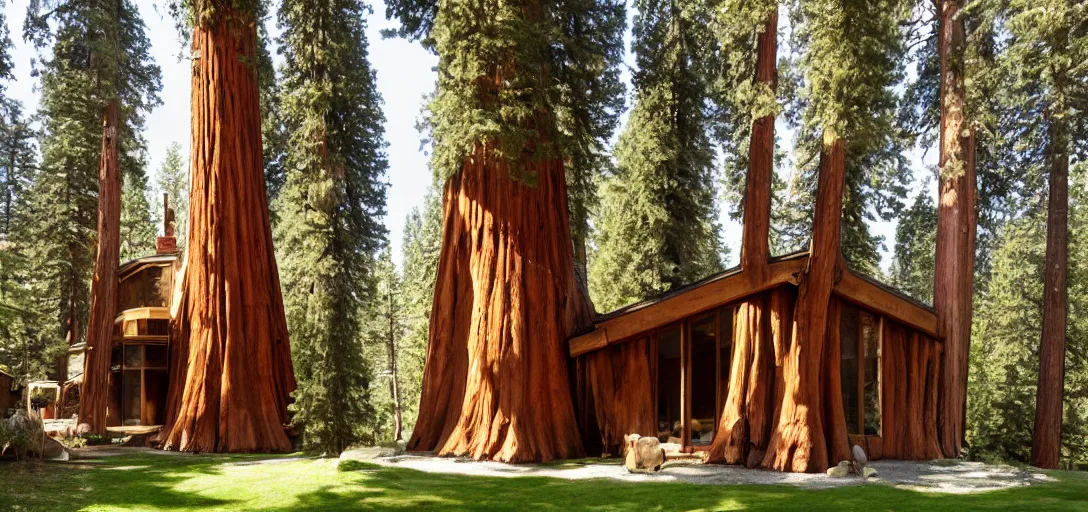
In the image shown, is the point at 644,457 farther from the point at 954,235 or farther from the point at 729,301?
the point at 954,235

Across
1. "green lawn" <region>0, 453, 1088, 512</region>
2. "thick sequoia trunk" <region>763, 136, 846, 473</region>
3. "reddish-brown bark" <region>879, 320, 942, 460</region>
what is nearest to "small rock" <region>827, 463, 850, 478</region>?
"thick sequoia trunk" <region>763, 136, 846, 473</region>

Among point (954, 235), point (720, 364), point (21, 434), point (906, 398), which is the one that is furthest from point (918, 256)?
point (21, 434)

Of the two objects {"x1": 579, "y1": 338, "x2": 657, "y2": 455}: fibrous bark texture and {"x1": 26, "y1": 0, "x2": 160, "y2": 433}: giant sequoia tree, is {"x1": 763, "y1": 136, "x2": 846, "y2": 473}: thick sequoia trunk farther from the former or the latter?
{"x1": 26, "y1": 0, "x2": 160, "y2": 433}: giant sequoia tree

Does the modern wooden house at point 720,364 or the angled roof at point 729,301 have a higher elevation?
the angled roof at point 729,301

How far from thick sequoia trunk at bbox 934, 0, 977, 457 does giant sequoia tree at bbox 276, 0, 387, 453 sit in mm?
11344

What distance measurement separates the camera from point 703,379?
51.6 ft

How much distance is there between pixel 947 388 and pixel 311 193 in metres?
13.4

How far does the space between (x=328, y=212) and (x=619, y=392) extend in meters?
7.97

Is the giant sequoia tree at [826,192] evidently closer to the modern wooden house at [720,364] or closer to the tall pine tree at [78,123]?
the modern wooden house at [720,364]

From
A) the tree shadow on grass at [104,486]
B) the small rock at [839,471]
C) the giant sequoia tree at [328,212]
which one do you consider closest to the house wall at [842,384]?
the small rock at [839,471]

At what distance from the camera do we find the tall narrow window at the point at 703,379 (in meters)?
15.7

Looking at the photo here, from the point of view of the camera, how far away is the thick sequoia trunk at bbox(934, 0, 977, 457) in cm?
1662

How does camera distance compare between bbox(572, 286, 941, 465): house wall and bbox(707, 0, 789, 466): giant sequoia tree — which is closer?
bbox(707, 0, 789, 466): giant sequoia tree

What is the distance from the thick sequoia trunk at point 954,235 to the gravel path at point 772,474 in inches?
69.3
